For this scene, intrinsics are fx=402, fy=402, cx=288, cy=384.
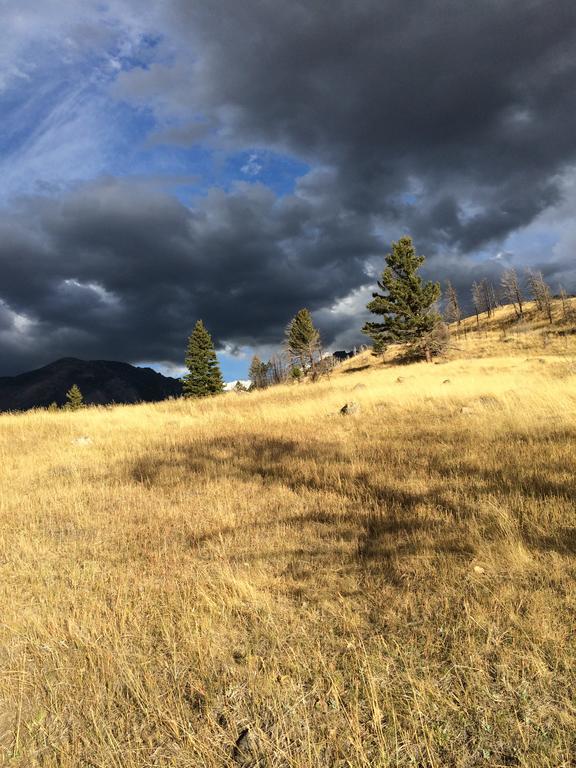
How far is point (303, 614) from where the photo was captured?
3.02 metres

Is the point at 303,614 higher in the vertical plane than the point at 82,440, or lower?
lower

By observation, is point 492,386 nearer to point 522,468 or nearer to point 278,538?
point 522,468

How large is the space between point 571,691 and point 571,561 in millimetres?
1410

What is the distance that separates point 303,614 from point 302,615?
0.01 m

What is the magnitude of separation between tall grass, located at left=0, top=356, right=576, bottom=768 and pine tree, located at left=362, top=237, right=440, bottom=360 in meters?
29.7

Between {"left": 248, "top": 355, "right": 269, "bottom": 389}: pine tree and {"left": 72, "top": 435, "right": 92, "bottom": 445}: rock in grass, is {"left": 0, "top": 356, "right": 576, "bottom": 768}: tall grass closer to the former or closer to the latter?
{"left": 72, "top": 435, "right": 92, "bottom": 445}: rock in grass

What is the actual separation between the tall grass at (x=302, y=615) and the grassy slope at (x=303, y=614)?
16mm

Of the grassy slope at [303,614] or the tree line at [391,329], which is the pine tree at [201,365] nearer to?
the tree line at [391,329]

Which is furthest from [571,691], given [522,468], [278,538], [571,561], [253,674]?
[522,468]

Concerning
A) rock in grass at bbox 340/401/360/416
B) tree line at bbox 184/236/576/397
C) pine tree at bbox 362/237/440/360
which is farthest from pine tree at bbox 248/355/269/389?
rock in grass at bbox 340/401/360/416

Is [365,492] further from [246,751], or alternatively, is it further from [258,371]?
[258,371]

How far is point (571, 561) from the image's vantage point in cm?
327

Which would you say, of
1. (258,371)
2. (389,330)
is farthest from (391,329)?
(258,371)

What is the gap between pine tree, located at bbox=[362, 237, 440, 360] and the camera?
35.4m
